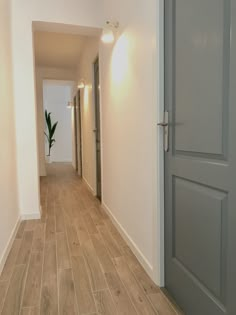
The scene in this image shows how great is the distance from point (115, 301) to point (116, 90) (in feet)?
6.42

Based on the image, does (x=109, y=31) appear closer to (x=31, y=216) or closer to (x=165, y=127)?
(x=165, y=127)

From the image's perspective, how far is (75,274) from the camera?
1883mm

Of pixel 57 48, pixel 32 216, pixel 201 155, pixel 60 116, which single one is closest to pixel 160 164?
pixel 201 155

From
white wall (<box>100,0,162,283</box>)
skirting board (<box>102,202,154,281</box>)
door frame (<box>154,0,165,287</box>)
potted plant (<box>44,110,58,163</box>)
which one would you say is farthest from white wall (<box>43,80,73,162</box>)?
door frame (<box>154,0,165,287</box>)

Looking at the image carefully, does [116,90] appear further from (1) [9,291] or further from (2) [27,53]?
(1) [9,291]

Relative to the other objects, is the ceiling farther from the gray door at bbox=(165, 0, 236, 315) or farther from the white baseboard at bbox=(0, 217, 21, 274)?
the gray door at bbox=(165, 0, 236, 315)

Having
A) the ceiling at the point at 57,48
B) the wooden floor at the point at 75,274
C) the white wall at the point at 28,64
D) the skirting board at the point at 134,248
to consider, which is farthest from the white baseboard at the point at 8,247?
the ceiling at the point at 57,48

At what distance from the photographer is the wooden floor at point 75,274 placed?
4.99 ft

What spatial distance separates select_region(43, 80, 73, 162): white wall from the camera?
389 inches

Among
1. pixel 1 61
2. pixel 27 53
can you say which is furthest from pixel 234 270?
pixel 27 53

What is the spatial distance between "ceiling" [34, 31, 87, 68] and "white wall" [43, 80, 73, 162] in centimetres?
340

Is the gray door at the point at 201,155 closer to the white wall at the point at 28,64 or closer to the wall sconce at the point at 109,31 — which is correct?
the wall sconce at the point at 109,31

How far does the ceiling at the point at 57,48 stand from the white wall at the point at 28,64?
1.36 m

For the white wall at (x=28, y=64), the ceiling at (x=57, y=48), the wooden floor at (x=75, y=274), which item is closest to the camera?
the wooden floor at (x=75, y=274)
